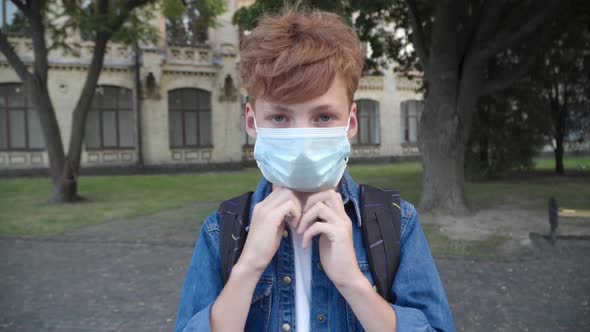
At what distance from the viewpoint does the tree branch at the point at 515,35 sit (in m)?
10.2

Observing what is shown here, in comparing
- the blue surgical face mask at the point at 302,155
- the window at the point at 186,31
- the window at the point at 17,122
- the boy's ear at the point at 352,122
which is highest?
the window at the point at 186,31

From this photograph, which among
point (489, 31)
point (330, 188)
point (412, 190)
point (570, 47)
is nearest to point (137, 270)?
point (330, 188)

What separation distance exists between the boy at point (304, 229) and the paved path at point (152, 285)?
3.61 metres

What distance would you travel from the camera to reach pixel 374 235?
1.64 metres

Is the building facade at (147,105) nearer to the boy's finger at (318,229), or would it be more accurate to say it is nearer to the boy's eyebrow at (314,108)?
the boy's eyebrow at (314,108)

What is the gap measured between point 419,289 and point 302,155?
0.57 metres

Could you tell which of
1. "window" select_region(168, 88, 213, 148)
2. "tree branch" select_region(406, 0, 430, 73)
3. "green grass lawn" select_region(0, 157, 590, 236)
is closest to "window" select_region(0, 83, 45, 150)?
"green grass lawn" select_region(0, 157, 590, 236)

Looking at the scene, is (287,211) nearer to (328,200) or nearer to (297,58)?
(328,200)

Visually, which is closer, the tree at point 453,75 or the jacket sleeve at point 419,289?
the jacket sleeve at point 419,289

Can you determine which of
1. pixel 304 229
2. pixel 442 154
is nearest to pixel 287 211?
pixel 304 229

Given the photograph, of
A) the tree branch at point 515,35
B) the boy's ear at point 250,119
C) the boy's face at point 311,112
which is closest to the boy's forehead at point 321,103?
the boy's face at point 311,112

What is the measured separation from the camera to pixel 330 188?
174 cm

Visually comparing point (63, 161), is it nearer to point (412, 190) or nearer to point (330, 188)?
point (412, 190)

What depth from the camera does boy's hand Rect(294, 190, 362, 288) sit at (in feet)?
4.82
